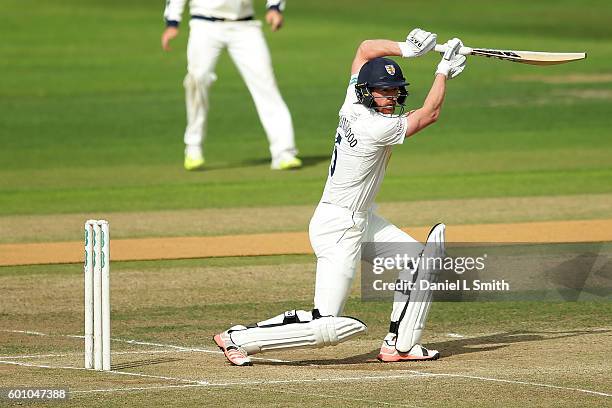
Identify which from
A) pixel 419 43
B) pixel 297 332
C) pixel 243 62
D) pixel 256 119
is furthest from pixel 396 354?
pixel 256 119

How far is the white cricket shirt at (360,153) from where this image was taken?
27.1ft

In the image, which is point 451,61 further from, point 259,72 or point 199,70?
point 199,70

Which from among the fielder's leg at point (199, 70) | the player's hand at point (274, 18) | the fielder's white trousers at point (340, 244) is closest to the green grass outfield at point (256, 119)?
the fielder's leg at point (199, 70)

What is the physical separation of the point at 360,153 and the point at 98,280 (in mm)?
1764

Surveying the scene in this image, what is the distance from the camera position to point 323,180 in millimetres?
16516

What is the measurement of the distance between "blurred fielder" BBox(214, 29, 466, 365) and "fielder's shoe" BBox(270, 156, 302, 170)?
8715 mm

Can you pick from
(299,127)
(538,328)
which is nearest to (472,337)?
(538,328)

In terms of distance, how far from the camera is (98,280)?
7855 mm

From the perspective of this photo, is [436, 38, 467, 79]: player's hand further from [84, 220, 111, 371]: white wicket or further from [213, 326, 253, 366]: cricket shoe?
[84, 220, 111, 371]: white wicket

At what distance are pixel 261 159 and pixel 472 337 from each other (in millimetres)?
9594

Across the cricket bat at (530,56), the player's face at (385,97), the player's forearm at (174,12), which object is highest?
the player's forearm at (174,12)

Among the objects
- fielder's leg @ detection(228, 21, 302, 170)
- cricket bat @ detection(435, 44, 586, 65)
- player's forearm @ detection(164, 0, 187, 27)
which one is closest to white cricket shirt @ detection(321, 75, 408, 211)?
cricket bat @ detection(435, 44, 586, 65)

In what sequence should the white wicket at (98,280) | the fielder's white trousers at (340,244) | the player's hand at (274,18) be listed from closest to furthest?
the white wicket at (98,280) < the fielder's white trousers at (340,244) < the player's hand at (274,18)

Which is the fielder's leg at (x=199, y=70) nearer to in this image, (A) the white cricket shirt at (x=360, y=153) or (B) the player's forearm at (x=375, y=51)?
(B) the player's forearm at (x=375, y=51)
